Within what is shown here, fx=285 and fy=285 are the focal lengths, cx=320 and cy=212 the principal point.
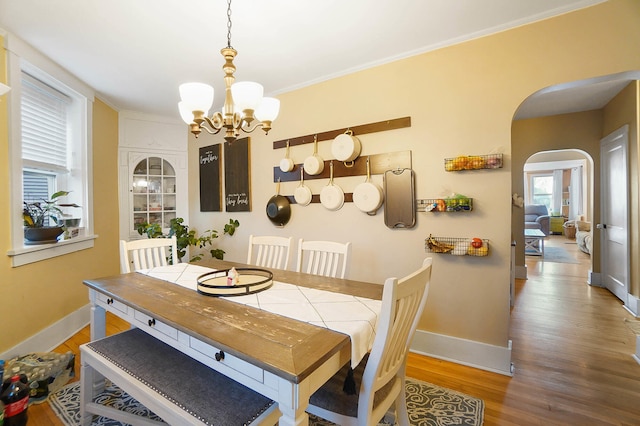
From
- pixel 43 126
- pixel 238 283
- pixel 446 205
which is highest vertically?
pixel 43 126

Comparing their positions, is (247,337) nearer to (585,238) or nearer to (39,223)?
(39,223)

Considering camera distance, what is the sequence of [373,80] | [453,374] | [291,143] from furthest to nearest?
[291,143], [373,80], [453,374]

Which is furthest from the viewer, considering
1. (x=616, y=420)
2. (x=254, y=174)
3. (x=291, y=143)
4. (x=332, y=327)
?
(x=254, y=174)

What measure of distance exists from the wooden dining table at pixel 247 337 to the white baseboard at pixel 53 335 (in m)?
1.11

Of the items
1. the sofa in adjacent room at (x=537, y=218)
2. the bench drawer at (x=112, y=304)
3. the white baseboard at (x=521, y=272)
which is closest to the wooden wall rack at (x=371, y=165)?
the bench drawer at (x=112, y=304)

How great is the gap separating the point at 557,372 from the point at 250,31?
3.28 m

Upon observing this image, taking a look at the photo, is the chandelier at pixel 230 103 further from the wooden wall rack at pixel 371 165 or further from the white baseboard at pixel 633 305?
the white baseboard at pixel 633 305

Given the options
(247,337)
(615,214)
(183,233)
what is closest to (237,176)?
(183,233)

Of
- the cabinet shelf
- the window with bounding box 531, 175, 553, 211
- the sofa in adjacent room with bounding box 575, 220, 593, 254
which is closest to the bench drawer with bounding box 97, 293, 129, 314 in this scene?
the cabinet shelf

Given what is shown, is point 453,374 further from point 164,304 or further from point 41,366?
point 41,366

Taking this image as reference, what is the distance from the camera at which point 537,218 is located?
28.5ft

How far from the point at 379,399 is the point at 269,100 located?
5.31 ft

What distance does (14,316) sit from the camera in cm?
211

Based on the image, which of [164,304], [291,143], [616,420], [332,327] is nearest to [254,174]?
[291,143]
